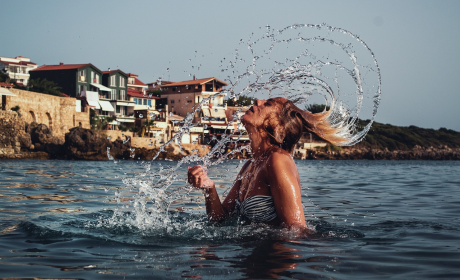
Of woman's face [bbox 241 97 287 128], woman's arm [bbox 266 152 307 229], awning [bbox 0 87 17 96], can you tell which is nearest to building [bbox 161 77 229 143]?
awning [bbox 0 87 17 96]

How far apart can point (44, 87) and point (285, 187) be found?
5909 cm

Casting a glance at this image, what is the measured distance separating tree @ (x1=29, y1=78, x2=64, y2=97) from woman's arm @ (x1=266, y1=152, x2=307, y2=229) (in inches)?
2270

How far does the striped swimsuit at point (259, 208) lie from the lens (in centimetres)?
429

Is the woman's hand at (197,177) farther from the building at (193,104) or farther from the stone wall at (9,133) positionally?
the building at (193,104)

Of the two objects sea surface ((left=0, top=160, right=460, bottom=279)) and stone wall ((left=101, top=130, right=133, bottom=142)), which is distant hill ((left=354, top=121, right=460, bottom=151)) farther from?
sea surface ((left=0, top=160, right=460, bottom=279))

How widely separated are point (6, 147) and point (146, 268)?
38992 mm

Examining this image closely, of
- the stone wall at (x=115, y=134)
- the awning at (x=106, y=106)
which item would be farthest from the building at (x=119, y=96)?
the stone wall at (x=115, y=134)

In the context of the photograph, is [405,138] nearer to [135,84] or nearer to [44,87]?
[135,84]

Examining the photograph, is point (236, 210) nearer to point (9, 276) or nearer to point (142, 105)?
point (9, 276)

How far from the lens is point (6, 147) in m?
38.0

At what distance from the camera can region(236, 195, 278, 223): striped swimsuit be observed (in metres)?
4.29

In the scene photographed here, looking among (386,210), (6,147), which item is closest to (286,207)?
(386,210)

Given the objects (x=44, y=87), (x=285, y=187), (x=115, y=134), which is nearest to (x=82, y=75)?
(x=44, y=87)

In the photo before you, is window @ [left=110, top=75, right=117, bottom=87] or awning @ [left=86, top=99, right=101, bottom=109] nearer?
awning @ [left=86, top=99, right=101, bottom=109]
